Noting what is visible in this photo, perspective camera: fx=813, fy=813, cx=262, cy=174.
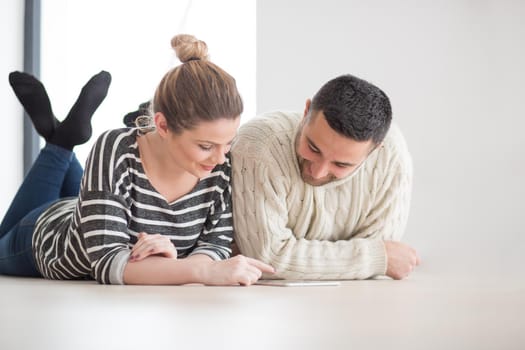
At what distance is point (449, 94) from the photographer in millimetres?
3619

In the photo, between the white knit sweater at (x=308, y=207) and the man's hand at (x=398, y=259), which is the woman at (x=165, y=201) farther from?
the man's hand at (x=398, y=259)

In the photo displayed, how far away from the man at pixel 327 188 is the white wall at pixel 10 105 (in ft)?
8.67

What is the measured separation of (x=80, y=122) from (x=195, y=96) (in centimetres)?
76

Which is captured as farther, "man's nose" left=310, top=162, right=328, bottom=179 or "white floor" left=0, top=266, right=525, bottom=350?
"man's nose" left=310, top=162, right=328, bottom=179

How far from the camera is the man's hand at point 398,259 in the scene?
220 cm

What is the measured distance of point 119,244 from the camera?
1850mm

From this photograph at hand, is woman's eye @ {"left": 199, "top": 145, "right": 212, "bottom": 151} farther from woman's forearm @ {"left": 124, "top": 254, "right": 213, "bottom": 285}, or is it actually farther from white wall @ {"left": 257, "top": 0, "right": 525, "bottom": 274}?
white wall @ {"left": 257, "top": 0, "right": 525, "bottom": 274}

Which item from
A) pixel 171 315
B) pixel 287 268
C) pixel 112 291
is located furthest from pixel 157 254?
pixel 171 315

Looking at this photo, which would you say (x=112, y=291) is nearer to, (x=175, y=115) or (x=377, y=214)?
(x=175, y=115)

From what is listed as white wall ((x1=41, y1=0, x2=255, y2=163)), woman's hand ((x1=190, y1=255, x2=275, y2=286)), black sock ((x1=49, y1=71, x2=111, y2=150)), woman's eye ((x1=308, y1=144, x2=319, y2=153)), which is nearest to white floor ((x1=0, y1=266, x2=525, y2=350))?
woman's hand ((x1=190, y1=255, x2=275, y2=286))

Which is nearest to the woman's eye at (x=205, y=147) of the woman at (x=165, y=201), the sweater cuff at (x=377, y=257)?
the woman at (x=165, y=201)

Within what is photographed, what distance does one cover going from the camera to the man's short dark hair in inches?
76.0

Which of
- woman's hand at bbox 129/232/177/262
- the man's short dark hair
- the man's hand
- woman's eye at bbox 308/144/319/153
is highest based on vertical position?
the man's short dark hair

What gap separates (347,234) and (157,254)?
1.97 ft
